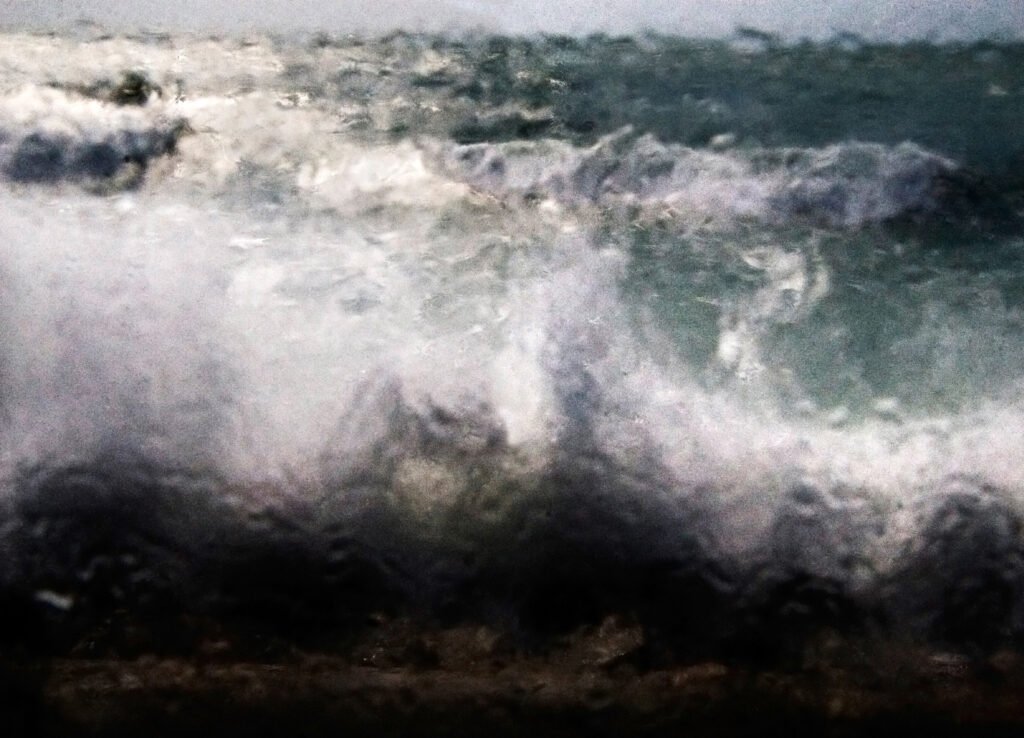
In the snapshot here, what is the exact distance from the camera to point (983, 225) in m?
0.82

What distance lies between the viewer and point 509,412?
761 millimetres

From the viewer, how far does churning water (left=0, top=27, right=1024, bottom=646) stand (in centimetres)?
75

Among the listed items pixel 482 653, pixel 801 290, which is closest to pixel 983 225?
pixel 801 290

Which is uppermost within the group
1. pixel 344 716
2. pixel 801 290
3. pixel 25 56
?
pixel 25 56

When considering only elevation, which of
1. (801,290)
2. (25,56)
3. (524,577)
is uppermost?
(25,56)

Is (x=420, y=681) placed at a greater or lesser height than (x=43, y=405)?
lesser

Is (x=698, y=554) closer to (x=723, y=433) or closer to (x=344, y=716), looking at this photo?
(x=723, y=433)

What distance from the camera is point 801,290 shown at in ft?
2.59

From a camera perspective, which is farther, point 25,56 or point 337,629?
point 25,56

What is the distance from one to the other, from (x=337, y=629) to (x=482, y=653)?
0.09 m

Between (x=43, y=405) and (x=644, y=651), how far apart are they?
1.34ft

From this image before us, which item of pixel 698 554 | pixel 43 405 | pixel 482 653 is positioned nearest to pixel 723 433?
pixel 698 554

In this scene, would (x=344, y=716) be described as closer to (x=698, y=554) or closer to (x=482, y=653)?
(x=482, y=653)

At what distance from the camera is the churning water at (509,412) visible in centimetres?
75
